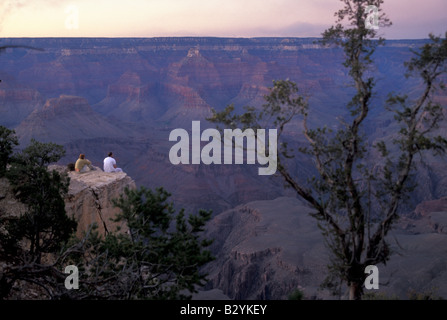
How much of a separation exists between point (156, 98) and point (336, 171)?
132 meters

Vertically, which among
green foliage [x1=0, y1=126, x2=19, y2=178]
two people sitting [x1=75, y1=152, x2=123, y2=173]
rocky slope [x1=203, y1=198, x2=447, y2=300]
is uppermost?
green foliage [x1=0, y1=126, x2=19, y2=178]

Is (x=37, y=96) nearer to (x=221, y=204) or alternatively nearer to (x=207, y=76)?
(x=207, y=76)

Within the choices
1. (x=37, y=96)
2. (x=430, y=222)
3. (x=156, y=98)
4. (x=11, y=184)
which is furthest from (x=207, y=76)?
(x=11, y=184)

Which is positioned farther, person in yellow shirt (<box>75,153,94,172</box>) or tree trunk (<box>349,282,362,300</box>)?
person in yellow shirt (<box>75,153,94,172</box>)

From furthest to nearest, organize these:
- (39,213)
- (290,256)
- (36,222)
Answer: (290,256)
(39,213)
(36,222)

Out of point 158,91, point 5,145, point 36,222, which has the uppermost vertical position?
point 5,145

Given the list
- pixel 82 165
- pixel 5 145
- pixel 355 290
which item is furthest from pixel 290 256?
pixel 355 290

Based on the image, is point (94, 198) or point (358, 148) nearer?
point (358, 148)

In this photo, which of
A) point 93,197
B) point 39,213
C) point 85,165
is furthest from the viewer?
point 85,165

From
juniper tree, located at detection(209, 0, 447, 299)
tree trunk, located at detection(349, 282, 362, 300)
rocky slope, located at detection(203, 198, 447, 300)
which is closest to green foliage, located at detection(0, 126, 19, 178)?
juniper tree, located at detection(209, 0, 447, 299)

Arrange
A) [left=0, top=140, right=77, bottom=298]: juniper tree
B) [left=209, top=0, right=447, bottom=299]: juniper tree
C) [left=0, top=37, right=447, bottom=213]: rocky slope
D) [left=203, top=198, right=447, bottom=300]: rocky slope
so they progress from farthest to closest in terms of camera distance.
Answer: [left=0, top=37, right=447, bottom=213]: rocky slope < [left=203, top=198, right=447, bottom=300]: rocky slope < [left=0, top=140, right=77, bottom=298]: juniper tree < [left=209, top=0, right=447, bottom=299]: juniper tree

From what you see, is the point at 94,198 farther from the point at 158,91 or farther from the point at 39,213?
the point at 158,91

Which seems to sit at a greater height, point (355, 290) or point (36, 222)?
point (36, 222)

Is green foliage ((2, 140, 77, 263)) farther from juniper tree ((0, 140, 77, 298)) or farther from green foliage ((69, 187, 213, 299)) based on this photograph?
green foliage ((69, 187, 213, 299))
